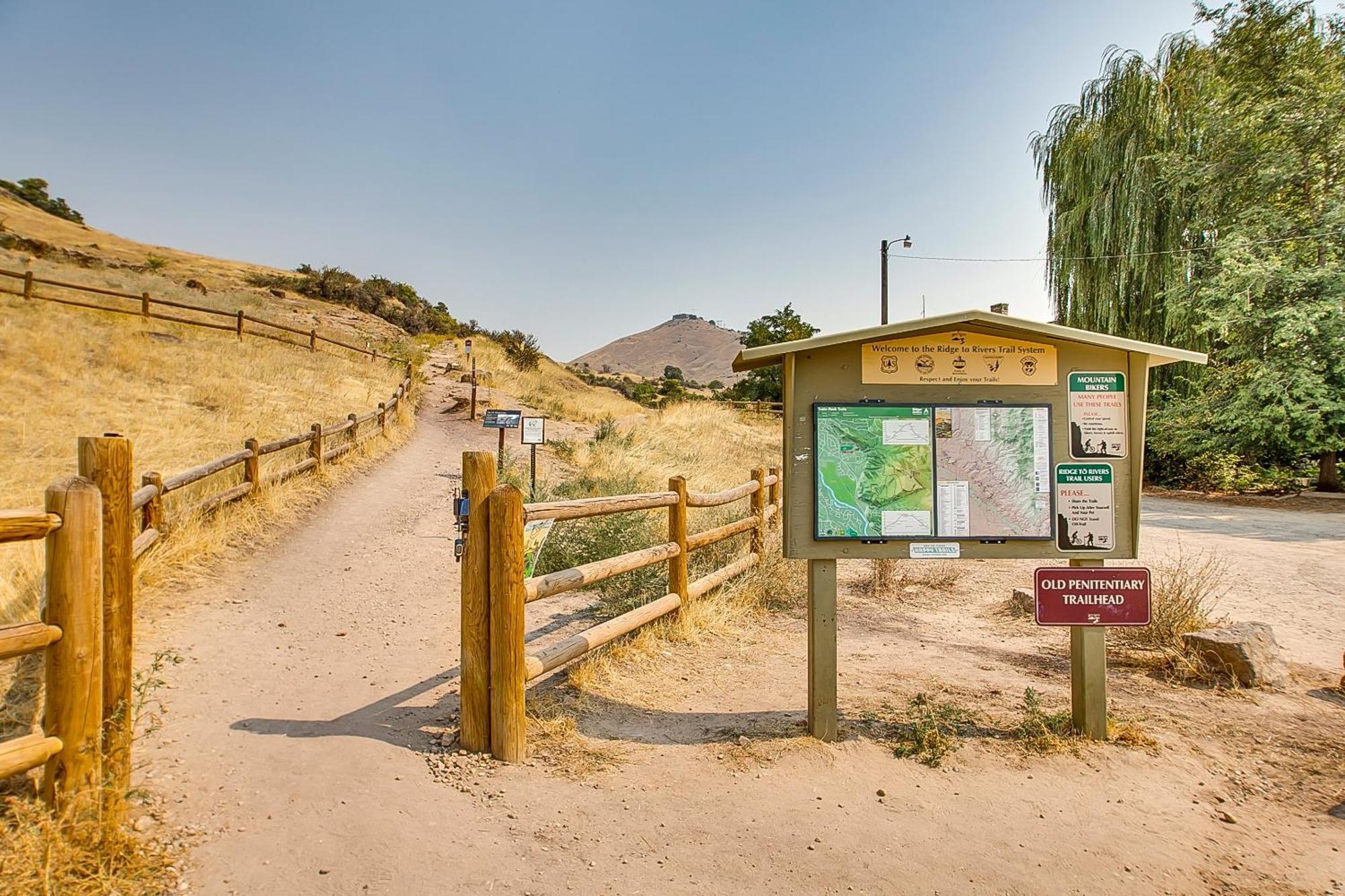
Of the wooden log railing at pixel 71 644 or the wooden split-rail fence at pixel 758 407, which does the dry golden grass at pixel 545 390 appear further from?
the wooden log railing at pixel 71 644

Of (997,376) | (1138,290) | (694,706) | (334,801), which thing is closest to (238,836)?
(334,801)

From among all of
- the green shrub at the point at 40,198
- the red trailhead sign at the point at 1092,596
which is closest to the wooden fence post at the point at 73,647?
the red trailhead sign at the point at 1092,596

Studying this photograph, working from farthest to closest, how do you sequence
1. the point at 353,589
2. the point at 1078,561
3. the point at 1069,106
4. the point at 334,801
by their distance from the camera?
1. the point at 1069,106
2. the point at 353,589
3. the point at 1078,561
4. the point at 334,801

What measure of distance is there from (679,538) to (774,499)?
4.32 m

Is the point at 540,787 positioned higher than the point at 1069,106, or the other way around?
the point at 1069,106

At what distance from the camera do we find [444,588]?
23.2 feet

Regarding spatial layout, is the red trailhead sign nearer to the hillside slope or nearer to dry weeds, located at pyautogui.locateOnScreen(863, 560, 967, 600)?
dry weeds, located at pyautogui.locateOnScreen(863, 560, 967, 600)

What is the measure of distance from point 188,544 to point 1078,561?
7.35 m

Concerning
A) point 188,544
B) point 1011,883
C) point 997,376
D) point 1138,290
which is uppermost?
point 1138,290

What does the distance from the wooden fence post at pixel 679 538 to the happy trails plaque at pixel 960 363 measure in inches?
92.7

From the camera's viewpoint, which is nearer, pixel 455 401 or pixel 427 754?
pixel 427 754

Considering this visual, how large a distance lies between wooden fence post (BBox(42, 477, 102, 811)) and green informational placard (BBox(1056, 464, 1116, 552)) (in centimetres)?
428

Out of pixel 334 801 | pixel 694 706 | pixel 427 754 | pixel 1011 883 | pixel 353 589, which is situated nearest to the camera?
pixel 1011 883

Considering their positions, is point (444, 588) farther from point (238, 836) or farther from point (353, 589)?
point (238, 836)
